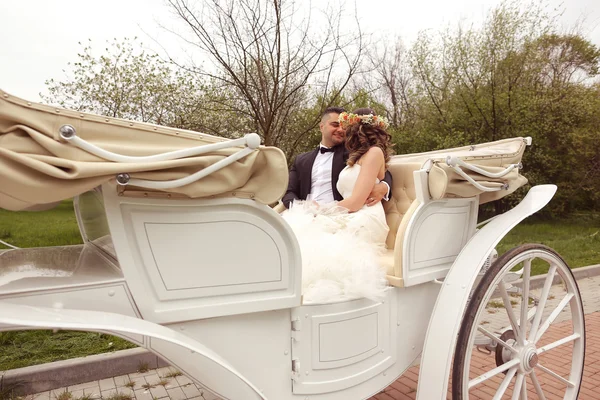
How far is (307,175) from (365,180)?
701 millimetres

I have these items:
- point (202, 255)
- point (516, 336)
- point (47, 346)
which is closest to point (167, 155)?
point (202, 255)

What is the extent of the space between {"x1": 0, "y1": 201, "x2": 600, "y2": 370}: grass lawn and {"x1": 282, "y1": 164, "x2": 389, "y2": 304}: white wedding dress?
2206mm

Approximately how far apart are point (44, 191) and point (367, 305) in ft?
4.57

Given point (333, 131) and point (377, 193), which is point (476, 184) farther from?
point (333, 131)

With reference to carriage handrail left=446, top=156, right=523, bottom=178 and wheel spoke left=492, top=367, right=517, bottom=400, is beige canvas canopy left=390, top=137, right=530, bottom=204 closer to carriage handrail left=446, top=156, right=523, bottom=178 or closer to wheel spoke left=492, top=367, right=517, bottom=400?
carriage handrail left=446, top=156, right=523, bottom=178

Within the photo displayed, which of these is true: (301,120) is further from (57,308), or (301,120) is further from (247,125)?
(57,308)

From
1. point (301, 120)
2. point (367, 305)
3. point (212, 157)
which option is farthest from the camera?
point (301, 120)

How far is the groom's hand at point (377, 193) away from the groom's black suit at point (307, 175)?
152mm

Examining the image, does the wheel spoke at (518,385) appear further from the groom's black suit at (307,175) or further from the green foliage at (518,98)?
the green foliage at (518,98)

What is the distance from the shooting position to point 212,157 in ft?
4.64

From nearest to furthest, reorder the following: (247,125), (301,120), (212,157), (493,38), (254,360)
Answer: (212,157), (254,360), (247,125), (301,120), (493,38)

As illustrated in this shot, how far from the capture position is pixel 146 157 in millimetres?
1299

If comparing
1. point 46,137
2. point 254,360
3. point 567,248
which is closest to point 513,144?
point 254,360

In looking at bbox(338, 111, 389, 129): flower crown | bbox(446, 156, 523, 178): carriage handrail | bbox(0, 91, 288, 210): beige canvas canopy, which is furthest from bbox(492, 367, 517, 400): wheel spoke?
bbox(0, 91, 288, 210): beige canvas canopy
